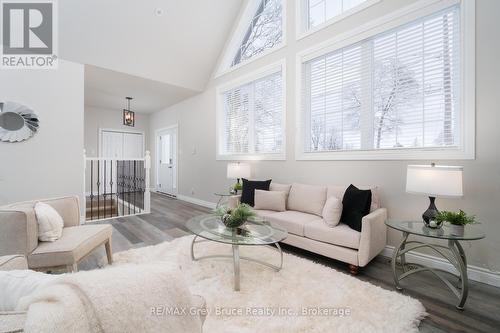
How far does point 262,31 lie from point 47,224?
440 centimetres

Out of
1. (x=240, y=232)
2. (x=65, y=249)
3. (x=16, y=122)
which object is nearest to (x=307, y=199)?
(x=240, y=232)

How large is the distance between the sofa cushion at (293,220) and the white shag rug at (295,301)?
0.36 m

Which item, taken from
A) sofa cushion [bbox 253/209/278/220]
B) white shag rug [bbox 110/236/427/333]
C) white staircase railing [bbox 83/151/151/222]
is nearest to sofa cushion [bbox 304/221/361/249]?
white shag rug [bbox 110/236/427/333]

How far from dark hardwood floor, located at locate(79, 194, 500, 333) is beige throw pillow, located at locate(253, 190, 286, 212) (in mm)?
539

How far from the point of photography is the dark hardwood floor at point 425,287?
1.62m

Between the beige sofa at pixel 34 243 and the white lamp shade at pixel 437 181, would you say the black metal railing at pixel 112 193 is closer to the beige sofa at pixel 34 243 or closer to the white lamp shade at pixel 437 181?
the beige sofa at pixel 34 243

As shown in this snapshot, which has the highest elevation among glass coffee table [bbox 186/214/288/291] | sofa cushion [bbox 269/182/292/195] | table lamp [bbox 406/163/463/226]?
table lamp [bbox 406/163/463/226]

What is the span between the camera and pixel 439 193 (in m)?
1.99

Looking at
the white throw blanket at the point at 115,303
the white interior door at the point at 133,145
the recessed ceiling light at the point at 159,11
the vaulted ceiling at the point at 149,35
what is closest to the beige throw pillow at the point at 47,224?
the white throw blanket at the point at 115,303

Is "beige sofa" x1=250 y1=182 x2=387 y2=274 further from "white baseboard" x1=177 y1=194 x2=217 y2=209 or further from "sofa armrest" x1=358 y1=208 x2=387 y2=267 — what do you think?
"white baseboard" x1=177 y1=194 x2=217 y2=209

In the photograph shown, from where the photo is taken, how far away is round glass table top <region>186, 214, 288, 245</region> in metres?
2.04

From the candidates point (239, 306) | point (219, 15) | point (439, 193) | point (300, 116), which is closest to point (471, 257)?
point (439, 193)

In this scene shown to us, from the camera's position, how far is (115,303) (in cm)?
55

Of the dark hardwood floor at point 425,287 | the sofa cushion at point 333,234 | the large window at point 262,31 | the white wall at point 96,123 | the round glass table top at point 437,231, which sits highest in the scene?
the large window at point 262,31
